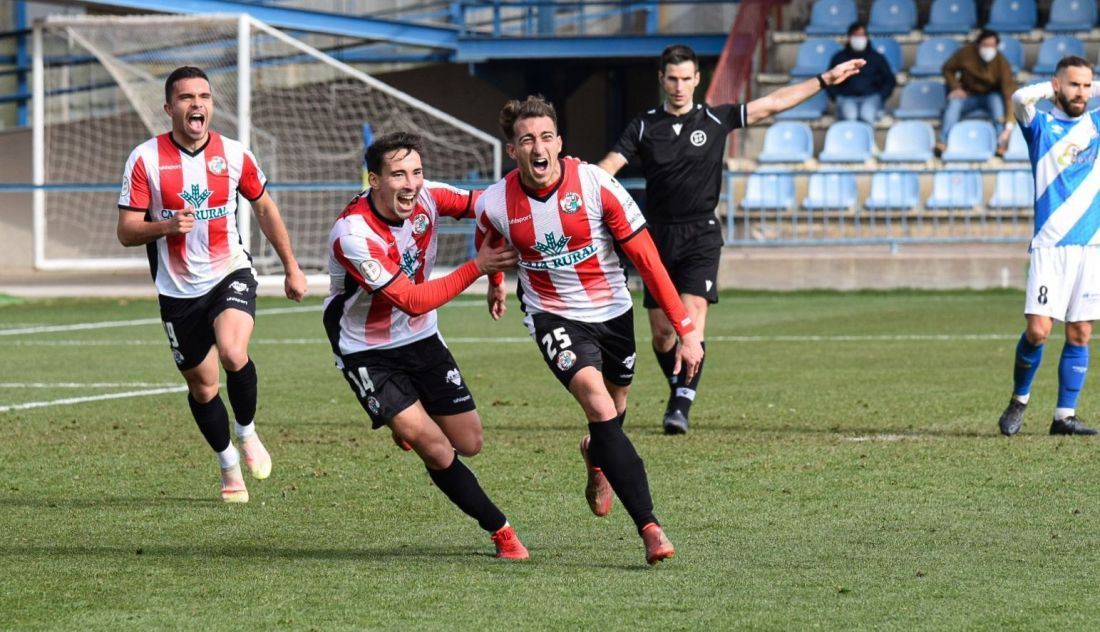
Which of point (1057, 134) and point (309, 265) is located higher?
point (1057, 134)

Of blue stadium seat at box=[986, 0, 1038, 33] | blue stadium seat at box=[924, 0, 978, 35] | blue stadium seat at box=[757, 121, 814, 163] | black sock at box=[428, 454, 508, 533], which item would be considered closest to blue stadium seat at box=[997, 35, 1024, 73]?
blue stadium seat at box=[986, 0, 1038, 33]

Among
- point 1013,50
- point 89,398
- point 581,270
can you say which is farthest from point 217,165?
point 1013,50

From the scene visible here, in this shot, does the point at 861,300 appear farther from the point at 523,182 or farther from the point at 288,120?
the point at 523,182

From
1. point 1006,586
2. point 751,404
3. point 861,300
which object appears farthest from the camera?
point 861,300

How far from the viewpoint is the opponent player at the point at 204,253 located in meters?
7.65

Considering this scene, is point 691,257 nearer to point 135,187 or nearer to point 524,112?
point 135,187

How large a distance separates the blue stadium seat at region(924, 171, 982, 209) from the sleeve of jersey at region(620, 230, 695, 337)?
14.8m

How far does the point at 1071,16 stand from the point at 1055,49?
1148 mm

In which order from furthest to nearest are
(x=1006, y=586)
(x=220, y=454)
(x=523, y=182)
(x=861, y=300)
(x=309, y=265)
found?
(x=309, y=265) < (x=861, y=300) < (x=220, y=454) < (x=523, y=182) < (x=1006, y=586)

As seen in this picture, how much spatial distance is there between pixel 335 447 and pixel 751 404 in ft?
9.25

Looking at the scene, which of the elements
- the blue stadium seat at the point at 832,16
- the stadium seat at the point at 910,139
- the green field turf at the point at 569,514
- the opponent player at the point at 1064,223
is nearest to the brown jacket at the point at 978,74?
the stadium seat at the point at 910,139

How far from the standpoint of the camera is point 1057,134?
345 inches

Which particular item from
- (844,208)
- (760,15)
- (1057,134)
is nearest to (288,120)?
(760,15)

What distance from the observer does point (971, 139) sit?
2280cm
